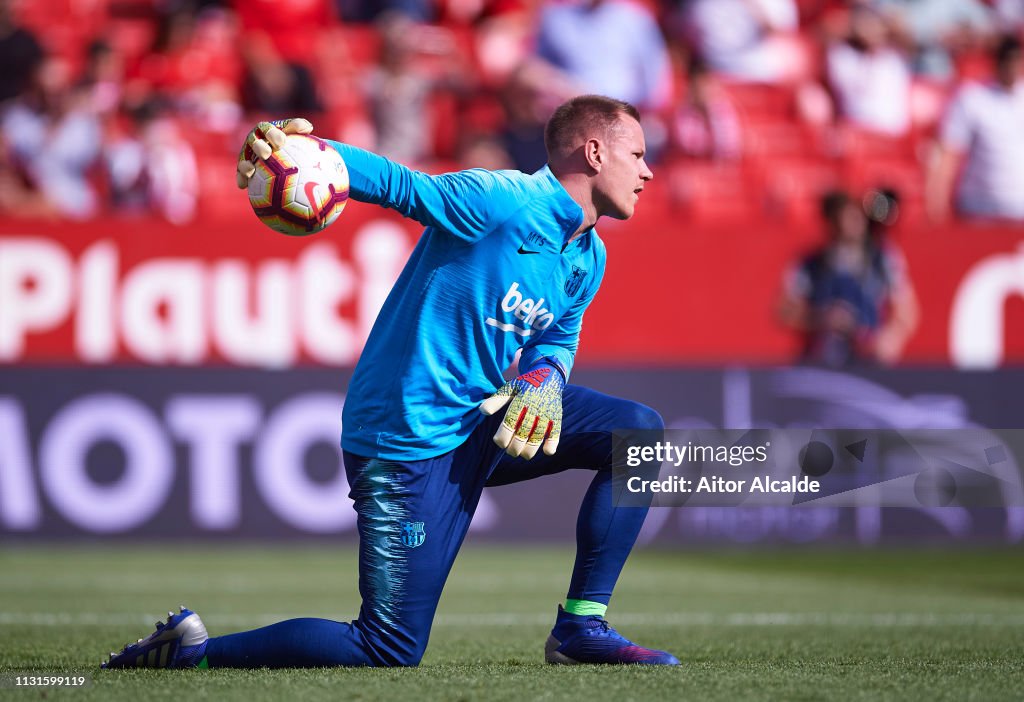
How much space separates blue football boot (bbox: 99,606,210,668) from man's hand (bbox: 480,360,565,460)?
3.62 feet

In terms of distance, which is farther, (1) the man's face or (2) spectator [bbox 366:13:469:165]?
(2) spectator [bbox 366:13:469:165]

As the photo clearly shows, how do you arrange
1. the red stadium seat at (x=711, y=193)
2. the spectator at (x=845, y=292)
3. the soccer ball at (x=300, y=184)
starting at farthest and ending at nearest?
the red stadium seat at (x=711, y=193) < the spectator at (x=845, y=292) < the soccer ball at (x=300, y=184)

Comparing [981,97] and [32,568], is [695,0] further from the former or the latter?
[32,568]

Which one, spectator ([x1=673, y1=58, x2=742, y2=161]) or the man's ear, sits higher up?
spectator ([x1=673, y1=58, x2=742, y2=161])

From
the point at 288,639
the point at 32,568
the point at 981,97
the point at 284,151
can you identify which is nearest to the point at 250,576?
the point at 32,568

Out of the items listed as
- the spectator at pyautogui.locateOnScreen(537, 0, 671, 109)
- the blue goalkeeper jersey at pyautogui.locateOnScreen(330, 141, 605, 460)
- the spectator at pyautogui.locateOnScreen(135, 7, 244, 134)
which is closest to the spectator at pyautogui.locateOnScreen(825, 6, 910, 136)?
the spectator at pyautogui.locateOnScreen(537, 0, 671, 109)

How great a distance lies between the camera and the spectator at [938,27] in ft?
48.2

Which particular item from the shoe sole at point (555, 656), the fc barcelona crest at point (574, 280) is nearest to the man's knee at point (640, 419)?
the fc barcelona crest at point (574, 280)

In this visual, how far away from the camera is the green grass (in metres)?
4.10

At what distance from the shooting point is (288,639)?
4.39 meters

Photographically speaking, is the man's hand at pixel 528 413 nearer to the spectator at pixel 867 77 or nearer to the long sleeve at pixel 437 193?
the long sleeve at pixel 437 193

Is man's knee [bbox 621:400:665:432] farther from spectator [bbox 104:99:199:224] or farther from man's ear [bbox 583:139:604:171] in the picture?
spectator [bbox 104:99:199:224]

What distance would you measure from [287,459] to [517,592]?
9.49 feet

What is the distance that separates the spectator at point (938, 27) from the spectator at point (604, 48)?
114 inches
